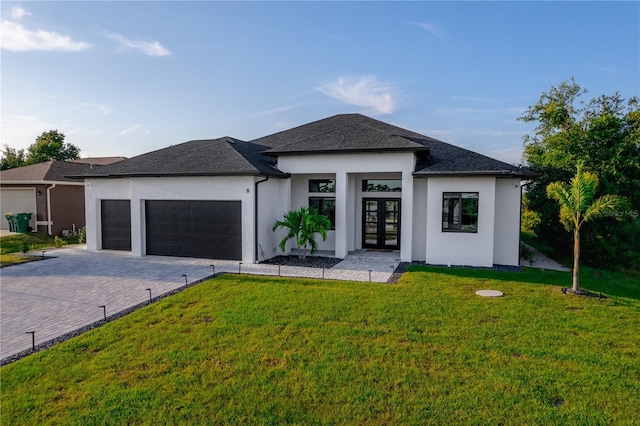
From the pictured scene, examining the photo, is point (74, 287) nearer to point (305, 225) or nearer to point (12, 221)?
point (305, 225)

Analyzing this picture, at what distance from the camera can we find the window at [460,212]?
12.3 meters

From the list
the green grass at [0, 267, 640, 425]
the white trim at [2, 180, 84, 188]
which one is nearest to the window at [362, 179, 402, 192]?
→ the green grass at [0, 267, 640, 425]

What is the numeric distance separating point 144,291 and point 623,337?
10.4 metres

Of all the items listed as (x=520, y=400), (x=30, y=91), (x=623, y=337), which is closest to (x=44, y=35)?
→ (x=30, y=91)

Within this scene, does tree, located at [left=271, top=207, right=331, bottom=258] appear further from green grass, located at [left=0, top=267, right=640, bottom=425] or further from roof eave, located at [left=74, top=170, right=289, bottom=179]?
green grass, located at [left=0, top=267, right=640, bottom=425]

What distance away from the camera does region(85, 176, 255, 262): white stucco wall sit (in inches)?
511

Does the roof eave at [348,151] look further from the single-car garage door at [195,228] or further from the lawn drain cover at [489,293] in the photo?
the lawn drain cover at [489,293]

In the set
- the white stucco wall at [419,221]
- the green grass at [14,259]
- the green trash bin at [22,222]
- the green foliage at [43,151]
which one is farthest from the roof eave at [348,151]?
the green foliage at [43,151]

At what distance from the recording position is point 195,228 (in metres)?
13.9

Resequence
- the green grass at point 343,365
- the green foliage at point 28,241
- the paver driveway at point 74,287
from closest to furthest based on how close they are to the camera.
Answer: the green grass at point 343,365 < the paver driveway at point 74,287 < the green foliage at point 28,241

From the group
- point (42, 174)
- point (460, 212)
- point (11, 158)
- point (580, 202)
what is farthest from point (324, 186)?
point (11, 158)

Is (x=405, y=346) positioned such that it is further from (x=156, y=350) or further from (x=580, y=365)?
(x=156, y=350)

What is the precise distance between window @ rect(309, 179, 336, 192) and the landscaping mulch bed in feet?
10.1

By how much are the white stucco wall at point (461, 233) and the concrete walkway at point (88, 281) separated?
6.41 ft
